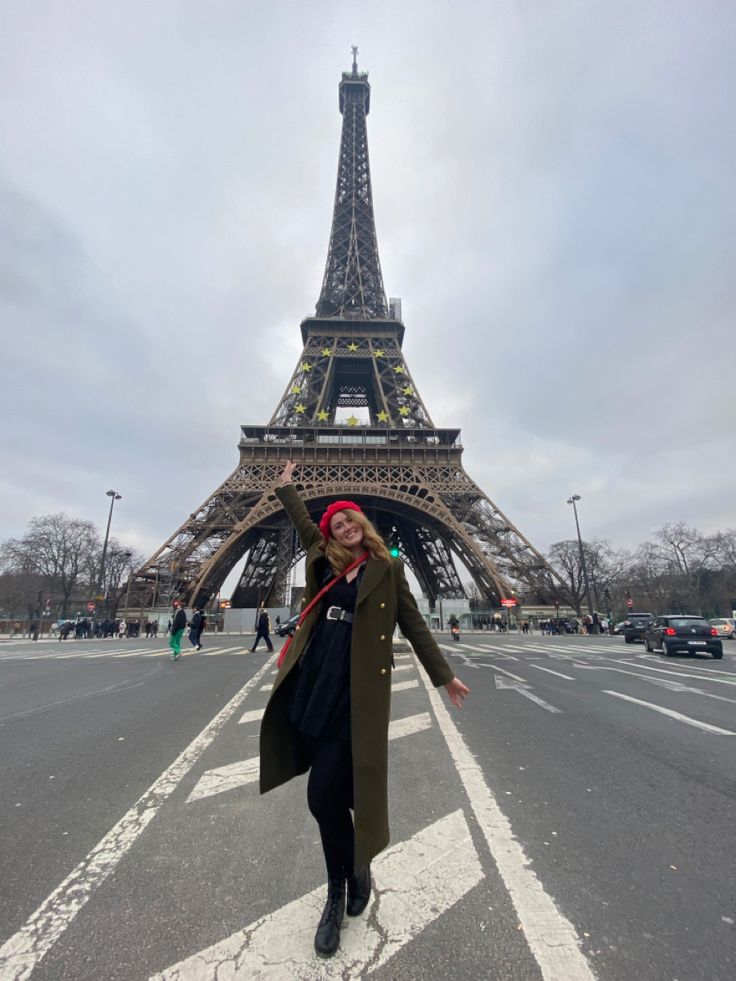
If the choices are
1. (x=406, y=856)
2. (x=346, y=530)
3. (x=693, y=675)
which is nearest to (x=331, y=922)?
(x=406, y=856)

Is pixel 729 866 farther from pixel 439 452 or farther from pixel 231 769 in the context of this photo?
pixel 439 452

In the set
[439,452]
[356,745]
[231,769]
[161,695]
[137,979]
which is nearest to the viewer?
[137,979]

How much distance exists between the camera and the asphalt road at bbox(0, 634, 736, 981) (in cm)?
179

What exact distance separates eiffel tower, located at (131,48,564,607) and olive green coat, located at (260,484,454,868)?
25855mm

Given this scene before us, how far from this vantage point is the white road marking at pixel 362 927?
172cm

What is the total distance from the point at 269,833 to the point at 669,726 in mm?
4870

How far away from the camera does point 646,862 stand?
2484 millimetres

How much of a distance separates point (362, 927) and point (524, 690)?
22.2 ft

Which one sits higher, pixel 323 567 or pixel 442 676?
pixel 323 567

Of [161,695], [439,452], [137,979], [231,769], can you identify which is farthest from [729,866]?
[439,452]

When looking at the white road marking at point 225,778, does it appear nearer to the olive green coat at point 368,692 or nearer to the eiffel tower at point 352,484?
the olive green coat at point 368,692

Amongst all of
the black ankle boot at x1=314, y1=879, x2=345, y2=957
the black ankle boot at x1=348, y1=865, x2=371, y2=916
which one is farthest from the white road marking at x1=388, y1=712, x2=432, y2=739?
the black ankle boot at x1=314, y1=879, x2=345, y2=957

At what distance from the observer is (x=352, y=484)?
32.2m

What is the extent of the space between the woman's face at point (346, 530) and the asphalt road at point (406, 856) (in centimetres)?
161
